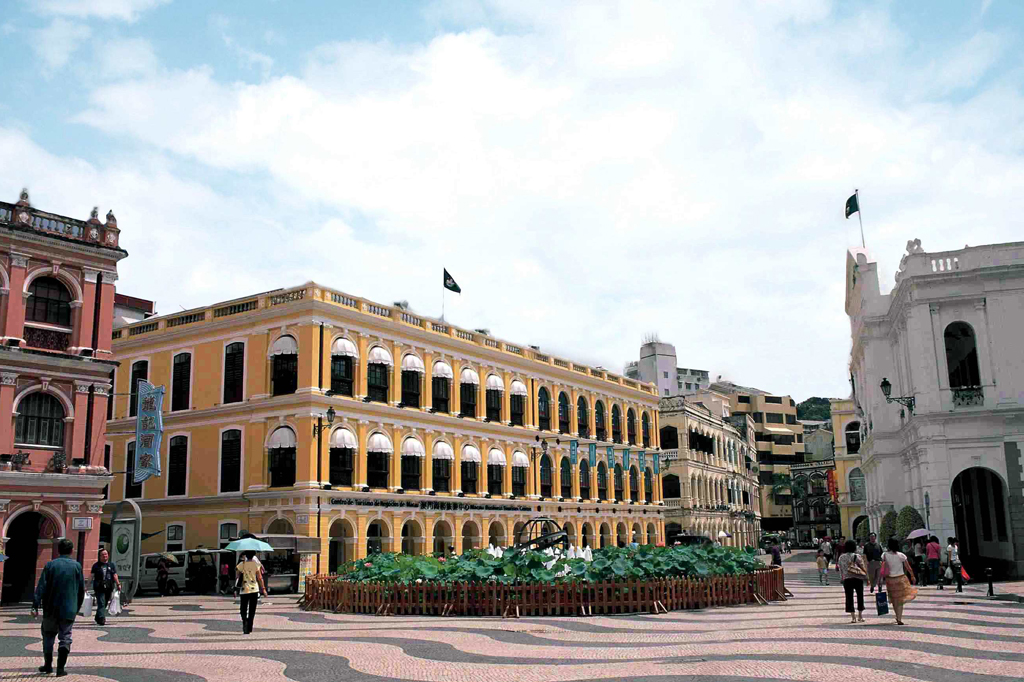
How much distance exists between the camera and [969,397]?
32.4 metres

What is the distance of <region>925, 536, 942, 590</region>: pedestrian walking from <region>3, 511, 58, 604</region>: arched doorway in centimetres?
2813

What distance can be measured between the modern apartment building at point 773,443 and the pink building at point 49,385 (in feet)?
312

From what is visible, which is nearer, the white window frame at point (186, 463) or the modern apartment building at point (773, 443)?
the white window frame at point (186, 463)

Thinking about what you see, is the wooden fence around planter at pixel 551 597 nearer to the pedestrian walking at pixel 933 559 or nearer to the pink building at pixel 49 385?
the pedestrian walking at pixel 933 559

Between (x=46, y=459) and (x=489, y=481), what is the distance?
970 inches

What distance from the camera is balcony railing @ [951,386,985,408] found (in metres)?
32.3

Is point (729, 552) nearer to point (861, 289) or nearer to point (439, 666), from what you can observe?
point (439, 666)

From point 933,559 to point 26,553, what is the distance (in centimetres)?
2971

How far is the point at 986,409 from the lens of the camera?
3183 centimetres

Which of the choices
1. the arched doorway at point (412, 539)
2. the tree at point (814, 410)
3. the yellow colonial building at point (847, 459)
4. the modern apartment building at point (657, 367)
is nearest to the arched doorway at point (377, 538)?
the arched doorway at point (412, 539)

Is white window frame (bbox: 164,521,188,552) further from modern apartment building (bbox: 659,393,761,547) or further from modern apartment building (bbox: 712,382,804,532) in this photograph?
modern apartment building (bbox: 712,382,804,532)

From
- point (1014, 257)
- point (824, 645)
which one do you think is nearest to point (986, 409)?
point (1014, 257)

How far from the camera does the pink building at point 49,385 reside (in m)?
30.1

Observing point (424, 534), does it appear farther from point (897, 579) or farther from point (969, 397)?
point (897, 579)
